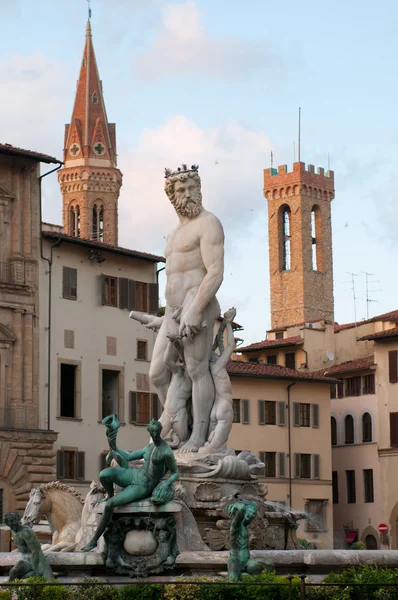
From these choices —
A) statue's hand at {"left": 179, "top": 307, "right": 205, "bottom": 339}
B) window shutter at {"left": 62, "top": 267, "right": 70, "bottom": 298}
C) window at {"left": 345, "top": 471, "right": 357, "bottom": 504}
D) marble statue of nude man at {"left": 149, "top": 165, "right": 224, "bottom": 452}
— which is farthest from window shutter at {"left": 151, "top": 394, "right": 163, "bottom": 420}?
statue's hand at {"left": 179, "top": 307, "right": 205, "bottom": 339}

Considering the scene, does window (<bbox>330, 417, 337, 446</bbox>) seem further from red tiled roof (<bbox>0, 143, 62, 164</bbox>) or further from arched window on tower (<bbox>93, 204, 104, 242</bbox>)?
arched window on tower (<bbox>93, 204, 104, 242</bbox>)

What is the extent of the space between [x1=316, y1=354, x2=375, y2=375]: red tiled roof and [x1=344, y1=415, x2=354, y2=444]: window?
92.7 inches

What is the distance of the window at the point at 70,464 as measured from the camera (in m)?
56.4

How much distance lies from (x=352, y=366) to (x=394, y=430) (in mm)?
4830

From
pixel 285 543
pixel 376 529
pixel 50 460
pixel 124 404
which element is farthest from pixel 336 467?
pixel 285 543

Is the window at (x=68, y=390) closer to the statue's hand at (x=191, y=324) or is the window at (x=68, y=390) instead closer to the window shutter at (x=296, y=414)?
the window shutter at (x=296, y=414)

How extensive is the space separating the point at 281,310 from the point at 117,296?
92.5 metres

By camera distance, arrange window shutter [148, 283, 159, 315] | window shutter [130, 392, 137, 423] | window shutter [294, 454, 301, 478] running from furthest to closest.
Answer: window shutter [294, 454, 301, 478]
window shutter [148, 283, 159, 315]
window shutter [130, 392, 137, 423]

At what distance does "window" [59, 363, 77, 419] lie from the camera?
58031 mm

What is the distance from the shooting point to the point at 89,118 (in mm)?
144000

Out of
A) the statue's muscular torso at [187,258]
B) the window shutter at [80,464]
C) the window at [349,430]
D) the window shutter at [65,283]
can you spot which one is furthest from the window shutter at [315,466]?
the statue's muscular torso at [187,258]

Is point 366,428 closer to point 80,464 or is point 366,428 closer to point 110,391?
point 110,391

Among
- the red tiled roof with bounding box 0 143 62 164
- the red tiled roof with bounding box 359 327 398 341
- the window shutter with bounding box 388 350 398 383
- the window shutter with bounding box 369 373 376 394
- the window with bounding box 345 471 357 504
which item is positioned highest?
the red tiled roof with bounding box 0 143 62 164

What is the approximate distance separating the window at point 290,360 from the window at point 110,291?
2176cm
